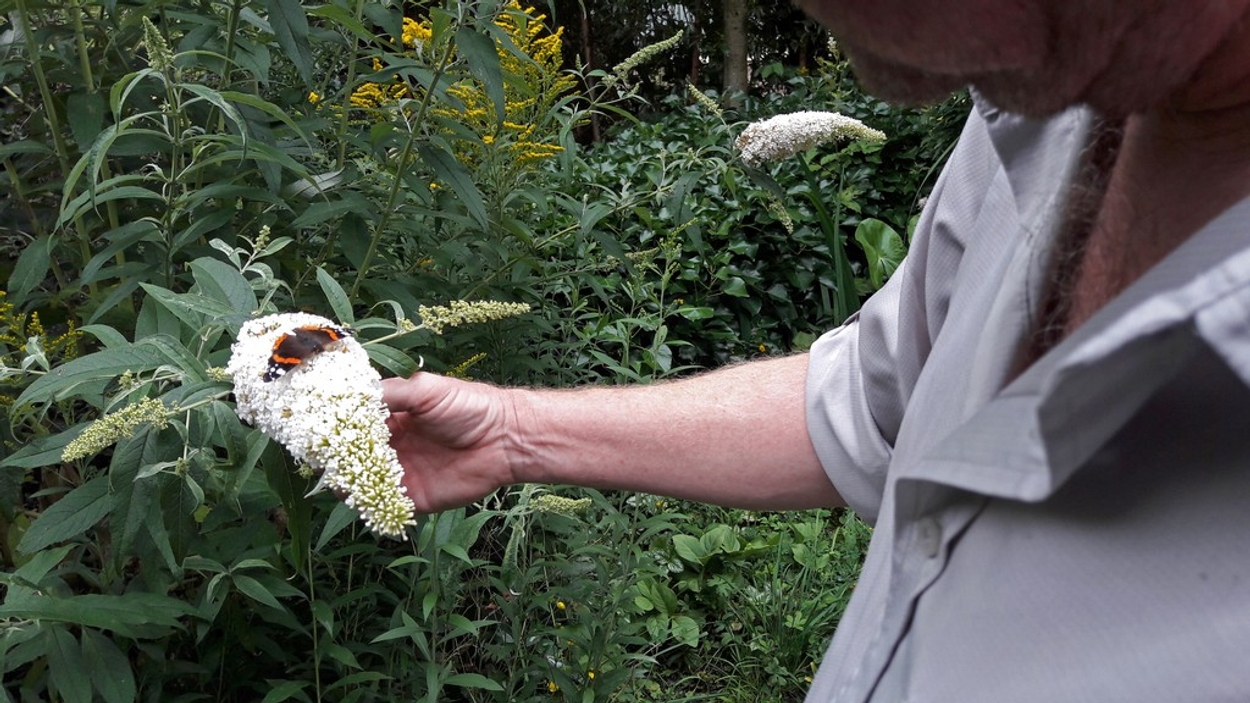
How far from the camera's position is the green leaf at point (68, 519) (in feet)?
4.29

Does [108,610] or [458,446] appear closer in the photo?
[108,610]

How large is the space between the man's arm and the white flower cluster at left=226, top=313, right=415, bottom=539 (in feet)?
0.93

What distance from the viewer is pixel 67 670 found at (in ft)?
4.54

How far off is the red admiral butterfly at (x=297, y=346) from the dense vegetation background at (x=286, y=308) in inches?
3.5

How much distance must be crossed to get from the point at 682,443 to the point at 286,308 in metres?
0.72

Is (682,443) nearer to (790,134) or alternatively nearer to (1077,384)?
(1077,384)

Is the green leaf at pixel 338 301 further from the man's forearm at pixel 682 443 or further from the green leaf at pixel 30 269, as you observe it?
the green leaf at pixel 30 269

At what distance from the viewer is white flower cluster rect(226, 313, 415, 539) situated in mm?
1091

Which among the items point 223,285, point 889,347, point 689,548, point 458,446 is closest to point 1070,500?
point 889,347

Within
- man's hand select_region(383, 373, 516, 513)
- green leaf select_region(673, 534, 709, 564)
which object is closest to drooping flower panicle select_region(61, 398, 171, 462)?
man's hand select_region(383, 373, 516, 513)

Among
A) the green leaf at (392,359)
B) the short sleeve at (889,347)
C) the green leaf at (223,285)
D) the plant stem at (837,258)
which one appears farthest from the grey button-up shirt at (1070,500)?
the plant stem at (837,258)

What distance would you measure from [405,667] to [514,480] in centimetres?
54

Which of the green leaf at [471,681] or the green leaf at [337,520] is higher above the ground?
the green leaf at [337,520]

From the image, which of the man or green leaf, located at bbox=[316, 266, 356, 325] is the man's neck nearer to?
the man
